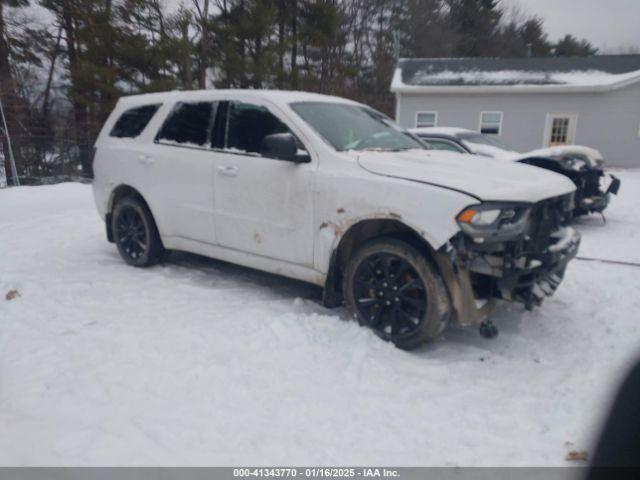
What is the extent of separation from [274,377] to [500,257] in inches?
66.2

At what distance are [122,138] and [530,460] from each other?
4956 millimetres

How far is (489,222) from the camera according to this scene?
9.93ft

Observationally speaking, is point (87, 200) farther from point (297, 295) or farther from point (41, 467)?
point (41, 467)

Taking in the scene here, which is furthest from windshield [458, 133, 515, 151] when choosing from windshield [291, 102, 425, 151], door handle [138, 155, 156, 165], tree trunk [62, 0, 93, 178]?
tree trunk [62, 0, 93, 178]

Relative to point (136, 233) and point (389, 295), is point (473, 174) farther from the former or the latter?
point (136, 233)

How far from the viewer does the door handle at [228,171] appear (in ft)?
13.8

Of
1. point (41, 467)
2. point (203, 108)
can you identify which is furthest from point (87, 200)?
point (41, 467)

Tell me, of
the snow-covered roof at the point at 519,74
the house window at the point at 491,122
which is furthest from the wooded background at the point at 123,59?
the house window at the point at 491,122

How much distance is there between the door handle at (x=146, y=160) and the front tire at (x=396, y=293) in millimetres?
2509

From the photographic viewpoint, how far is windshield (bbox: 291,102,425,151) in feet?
13.1

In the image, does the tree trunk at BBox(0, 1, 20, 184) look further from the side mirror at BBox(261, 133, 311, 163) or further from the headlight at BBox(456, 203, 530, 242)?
the headlight at BBox(456, 203, 530, 242)

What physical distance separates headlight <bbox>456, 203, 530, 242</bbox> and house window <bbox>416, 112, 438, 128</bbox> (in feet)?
60.0

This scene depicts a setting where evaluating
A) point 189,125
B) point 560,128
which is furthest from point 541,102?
point 189,125

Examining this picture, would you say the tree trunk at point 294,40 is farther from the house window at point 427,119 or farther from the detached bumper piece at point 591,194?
the detached bumper piece at point 591,194
